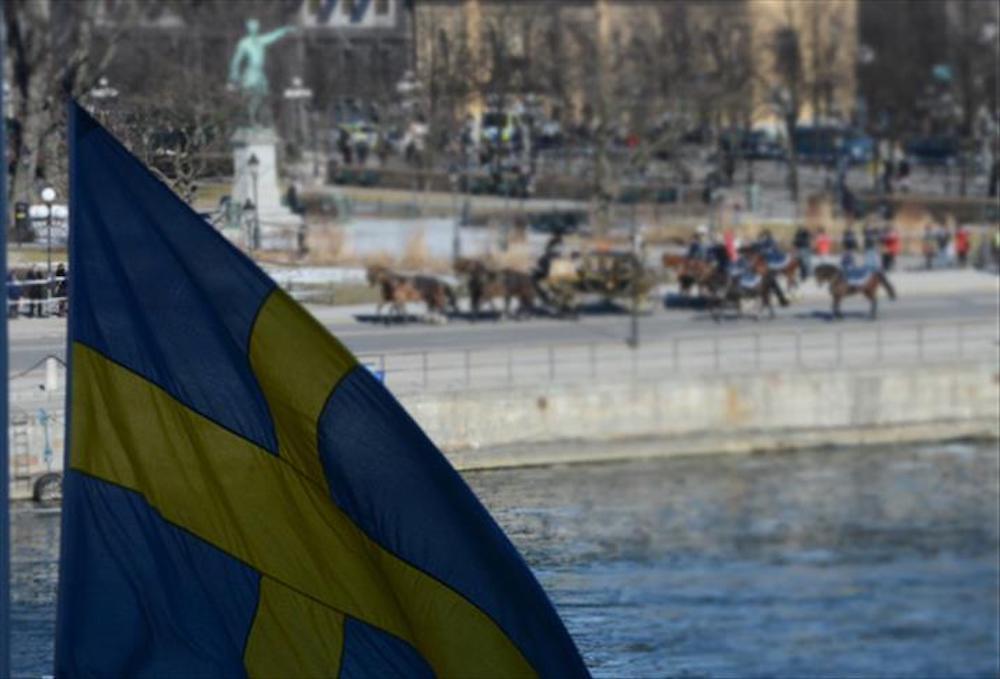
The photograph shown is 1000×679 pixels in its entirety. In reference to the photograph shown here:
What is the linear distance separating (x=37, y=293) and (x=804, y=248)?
2328 cm

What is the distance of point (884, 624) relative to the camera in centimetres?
1719

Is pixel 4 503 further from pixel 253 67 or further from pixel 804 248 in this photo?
Answer: pixel 253 67

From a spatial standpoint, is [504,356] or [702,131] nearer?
[504,356]

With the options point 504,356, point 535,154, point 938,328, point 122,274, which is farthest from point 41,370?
point 535,154

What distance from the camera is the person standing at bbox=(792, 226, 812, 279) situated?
28516mm

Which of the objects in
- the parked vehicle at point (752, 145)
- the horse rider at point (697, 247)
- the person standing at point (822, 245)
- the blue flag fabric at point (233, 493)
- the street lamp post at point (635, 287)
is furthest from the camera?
the parked vehicle at point (752, 145)

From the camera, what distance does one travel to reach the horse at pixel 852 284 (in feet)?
87.4

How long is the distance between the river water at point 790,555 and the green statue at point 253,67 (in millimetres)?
8569

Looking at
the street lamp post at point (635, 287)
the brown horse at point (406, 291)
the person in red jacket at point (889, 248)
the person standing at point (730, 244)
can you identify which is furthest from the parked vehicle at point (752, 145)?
the brown horse at point (406, 291)

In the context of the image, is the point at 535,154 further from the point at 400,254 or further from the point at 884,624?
the point at 884,624

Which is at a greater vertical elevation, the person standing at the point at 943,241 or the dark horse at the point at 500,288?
the person standing at the point at 943,241

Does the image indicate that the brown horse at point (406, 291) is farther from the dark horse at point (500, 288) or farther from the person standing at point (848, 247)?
the person standing at point (848, 247)

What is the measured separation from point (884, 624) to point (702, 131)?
23043 mm

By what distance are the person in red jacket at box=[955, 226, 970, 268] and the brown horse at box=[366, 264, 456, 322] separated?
5.41 meters
